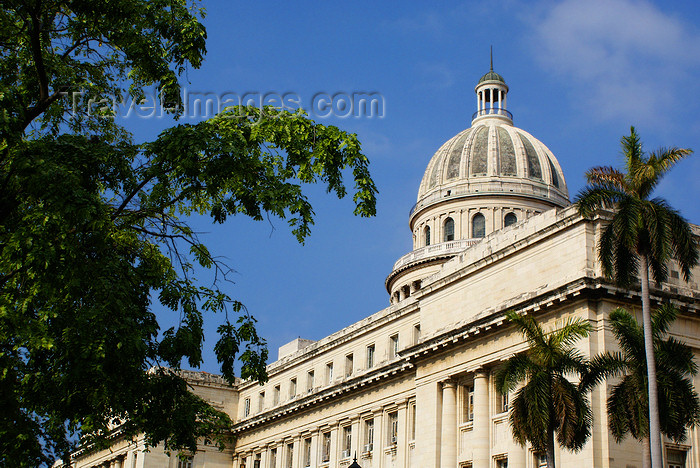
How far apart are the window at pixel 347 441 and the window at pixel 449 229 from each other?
76.4 feet

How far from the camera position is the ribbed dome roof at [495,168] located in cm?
7188

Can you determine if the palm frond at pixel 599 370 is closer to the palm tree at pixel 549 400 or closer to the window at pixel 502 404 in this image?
the palm tree at pixel 549 400

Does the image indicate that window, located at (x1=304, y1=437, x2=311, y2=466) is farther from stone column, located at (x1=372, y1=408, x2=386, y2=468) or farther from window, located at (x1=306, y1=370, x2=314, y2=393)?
stone column, located at (x1=372, y1=408, x2=386, y2=468)

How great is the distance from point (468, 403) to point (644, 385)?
564 inches

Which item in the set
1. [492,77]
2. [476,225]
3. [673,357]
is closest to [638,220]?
[673,357]

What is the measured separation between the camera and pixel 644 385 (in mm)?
26141

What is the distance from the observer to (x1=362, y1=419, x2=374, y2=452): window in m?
50.6

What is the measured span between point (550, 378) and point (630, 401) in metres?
2.42

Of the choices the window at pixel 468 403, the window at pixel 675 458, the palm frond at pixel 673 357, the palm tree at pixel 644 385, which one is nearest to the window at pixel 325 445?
the window at pixel 468 403

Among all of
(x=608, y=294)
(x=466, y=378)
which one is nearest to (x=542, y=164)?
(x=466, y=378)

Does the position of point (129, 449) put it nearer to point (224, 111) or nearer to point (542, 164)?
point (542, 164)

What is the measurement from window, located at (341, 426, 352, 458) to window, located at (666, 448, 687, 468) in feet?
77.5

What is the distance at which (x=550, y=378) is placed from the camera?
87.5ft

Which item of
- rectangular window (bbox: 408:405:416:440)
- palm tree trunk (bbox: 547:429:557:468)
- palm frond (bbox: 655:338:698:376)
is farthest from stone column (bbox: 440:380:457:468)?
palm frond (bbox: 655:338:698:376)
